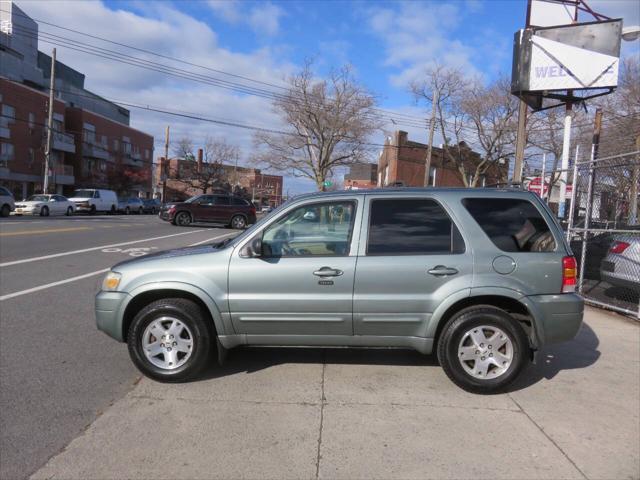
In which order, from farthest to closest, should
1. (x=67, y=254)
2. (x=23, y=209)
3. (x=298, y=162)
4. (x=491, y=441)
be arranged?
(x=298, y=162)
(x=23, y=209)
(x=67, y=254)
(x=491, y=441)

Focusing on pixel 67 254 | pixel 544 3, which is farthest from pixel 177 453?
pixel 544 3

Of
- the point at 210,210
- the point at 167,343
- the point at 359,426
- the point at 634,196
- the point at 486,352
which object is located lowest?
the point at 359,426

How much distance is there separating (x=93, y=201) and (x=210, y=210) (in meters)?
15.7

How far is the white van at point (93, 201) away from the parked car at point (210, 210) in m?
13.7

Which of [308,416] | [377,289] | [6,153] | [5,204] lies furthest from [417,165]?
[308,416]

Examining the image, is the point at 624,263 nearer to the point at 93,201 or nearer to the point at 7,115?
the point at 93,201

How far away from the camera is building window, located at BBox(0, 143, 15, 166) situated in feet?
141

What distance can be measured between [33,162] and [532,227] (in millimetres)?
52289

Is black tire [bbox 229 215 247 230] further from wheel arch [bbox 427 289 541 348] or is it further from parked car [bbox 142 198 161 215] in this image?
parked car [bbox 142 198 161 215]

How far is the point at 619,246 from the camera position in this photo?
800cm

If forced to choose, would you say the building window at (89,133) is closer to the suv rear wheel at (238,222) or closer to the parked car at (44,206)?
the parked car at (44,206)

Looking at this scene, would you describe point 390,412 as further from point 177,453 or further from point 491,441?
point 177,453

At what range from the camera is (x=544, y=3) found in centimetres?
1343

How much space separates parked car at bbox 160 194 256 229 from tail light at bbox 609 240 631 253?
20.7 metres
